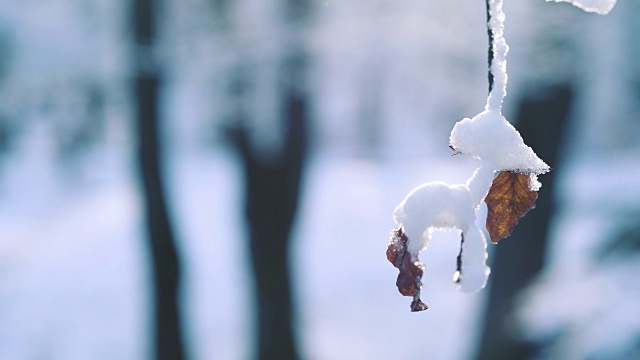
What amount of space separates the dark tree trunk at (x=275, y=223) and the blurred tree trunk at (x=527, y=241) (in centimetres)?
187

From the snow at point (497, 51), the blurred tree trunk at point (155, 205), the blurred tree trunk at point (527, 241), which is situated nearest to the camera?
the snow at point (497, 51)

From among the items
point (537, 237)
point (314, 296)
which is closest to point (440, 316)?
point (314, 296)

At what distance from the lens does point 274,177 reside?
6137 mm

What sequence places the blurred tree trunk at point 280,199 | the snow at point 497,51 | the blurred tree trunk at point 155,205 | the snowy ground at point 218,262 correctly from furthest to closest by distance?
the snowy ground at point 218,262 < the blurred tree trunk at point 280,199 < the blurred tree trunk at point 155,205 < the snow at point 497,51

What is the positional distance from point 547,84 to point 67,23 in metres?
5.98

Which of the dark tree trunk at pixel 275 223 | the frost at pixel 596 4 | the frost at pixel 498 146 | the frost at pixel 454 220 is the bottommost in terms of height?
the dark tree trunk at pixel 275 223

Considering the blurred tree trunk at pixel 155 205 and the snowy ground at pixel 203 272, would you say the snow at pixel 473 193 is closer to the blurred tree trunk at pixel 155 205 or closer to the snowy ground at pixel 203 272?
the blurred tree trunk at pixel 155 205

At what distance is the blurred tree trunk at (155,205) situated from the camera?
5.81m

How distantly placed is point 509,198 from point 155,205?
5.17 m

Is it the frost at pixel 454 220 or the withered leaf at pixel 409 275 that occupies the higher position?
the frost at pixel 454 220

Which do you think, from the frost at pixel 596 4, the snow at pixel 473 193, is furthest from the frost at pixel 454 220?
the frost at pixel 596 4

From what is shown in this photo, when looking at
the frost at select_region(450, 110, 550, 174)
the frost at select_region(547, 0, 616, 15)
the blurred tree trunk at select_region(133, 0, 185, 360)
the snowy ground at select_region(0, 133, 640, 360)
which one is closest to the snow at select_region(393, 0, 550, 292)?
the frost at select_region(450, 110, 550, 174)

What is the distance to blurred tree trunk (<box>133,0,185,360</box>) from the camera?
5809 mm

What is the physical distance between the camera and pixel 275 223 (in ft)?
20.6
